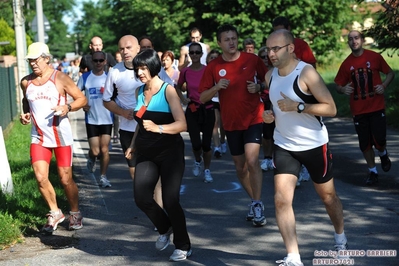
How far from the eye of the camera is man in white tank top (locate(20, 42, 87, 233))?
783 centimetres

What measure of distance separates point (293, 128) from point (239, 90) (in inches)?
78.8

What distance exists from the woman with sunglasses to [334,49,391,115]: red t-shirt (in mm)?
2019

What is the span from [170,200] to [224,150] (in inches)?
279

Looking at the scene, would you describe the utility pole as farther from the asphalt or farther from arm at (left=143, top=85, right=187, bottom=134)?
arm at (left=143, top=85, right=187, bottom=134)

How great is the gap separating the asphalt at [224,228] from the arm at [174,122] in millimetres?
1150

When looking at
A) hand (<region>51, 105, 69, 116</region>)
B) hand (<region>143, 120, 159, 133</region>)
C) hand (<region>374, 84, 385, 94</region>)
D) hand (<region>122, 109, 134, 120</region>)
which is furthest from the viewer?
hand (<region>374, 84, 385, 94</region>)

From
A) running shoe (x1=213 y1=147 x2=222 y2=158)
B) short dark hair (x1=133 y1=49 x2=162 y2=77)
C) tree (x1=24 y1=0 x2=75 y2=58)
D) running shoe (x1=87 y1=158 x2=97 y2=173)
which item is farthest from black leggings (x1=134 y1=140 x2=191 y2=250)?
tree (x1=24 y1=0 x2=75 y2=58)

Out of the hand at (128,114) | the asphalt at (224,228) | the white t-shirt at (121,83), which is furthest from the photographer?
the white t-shirt at (121,83)

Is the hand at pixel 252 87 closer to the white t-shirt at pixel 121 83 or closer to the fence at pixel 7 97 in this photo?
the white t-shirt at pixel 121 83

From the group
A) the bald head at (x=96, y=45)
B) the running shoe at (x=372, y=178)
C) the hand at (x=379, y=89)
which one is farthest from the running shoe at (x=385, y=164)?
the bald head at (x=96, y=45)

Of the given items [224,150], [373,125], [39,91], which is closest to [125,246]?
[39,91]

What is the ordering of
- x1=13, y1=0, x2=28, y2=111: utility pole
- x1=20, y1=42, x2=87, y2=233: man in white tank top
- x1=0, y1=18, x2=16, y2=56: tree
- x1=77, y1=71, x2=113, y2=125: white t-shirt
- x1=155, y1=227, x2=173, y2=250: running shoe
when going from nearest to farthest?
x1=155, y1=227, x2=173, y2=250: running shoe → x1=20, y1=42, x2=87, y2=233: man in white tank top → x1=77, y1=71, x2=113, y2=125: white t-shirt → x1=13, y1=0, x2=28, y2=111: utility pole → x1=0, y1=18, x2=16, y2=56: tree

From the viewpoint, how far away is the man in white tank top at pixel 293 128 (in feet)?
19.8

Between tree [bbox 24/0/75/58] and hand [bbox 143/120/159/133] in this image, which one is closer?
hand [bbox 143/120/159/133]
